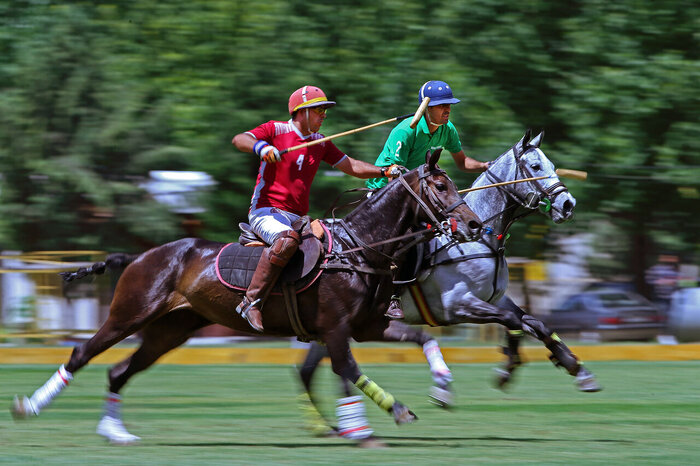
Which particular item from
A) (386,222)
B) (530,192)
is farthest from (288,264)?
(530,192)

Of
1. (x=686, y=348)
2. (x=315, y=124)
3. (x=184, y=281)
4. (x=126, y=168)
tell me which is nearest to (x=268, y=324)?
(x=184, y=281)

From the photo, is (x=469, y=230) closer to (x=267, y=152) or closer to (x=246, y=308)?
(x=267, y=152)

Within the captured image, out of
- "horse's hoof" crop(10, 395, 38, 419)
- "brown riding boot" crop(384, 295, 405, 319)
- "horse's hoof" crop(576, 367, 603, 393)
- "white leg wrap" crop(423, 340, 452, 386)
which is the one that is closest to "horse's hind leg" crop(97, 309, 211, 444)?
"horse's hoof" crop(10, 395, 38, 419)

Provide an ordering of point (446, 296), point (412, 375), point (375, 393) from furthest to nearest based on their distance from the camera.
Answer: point (412, 375) < point (446, 296) < point (375, 393)

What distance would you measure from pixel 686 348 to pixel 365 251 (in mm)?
9294

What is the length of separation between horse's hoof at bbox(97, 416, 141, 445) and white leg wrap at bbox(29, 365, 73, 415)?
0.43 meters

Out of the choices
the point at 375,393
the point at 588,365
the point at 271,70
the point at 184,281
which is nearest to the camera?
the point at 375,393

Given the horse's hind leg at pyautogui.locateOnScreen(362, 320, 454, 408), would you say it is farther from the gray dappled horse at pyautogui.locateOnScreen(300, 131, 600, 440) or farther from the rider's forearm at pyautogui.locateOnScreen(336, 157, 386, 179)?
the rider's forearm at pyautogui.locateOnScreen(336, 157, 386, 179)

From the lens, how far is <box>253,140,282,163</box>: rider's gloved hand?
8.03 meters

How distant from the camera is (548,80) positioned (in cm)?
1792

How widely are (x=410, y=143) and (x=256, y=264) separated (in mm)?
2101

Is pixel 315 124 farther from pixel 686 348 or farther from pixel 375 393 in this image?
pixel 686 348

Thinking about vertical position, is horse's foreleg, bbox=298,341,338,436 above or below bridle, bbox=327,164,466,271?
below

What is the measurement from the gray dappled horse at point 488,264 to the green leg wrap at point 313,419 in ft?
0.03
